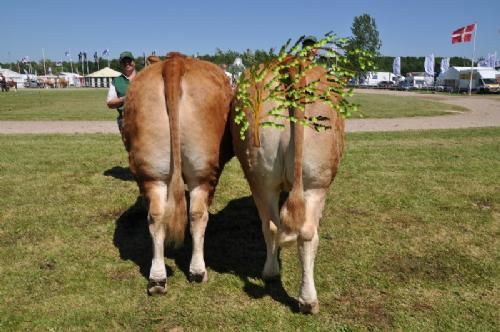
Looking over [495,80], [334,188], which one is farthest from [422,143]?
[495,80]

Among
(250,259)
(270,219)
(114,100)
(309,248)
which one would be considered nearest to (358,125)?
(114,100)

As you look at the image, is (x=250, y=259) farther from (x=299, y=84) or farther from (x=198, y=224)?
(x=299, y=84)

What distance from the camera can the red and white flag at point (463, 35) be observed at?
4250 centimetres

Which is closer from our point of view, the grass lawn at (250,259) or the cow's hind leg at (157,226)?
the grass lawn at (250,259)

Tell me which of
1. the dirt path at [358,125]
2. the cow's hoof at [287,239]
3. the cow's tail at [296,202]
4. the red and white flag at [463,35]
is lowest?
the dirt path at [358,125]

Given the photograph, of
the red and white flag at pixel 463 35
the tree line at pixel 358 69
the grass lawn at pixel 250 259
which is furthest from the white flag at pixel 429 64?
the grass lawn at pixel 250 259

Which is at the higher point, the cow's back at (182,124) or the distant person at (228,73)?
the distant person at (228,73)

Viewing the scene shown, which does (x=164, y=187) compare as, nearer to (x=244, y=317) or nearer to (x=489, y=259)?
(x=244, y=317)

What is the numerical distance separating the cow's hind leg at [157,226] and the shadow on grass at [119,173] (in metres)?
4.26

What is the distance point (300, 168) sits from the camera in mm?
3219

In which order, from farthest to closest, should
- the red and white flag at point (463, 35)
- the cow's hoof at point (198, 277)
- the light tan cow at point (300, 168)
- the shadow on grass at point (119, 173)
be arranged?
the red and white flag at point (463, 35), the shadow on grass at point (119, 173), the cow's hoof at point (198, 277), the light tan cow at point (300, 168)

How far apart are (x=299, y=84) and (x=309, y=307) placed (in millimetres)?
1824

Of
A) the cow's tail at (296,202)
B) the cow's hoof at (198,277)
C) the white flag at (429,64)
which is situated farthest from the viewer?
the white flag at (429,64)

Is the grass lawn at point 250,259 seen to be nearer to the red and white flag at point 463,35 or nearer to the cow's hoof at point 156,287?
the cow's hoof at point 156,287
